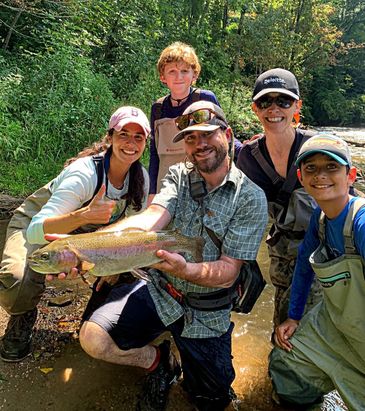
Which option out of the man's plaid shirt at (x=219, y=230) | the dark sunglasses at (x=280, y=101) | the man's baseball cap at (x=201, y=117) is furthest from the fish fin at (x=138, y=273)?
the dark sunglasses at (x=280, y=101)

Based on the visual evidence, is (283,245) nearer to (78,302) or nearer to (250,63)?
(78,302)

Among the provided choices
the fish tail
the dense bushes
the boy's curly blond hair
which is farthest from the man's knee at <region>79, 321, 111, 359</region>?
the dense bushes

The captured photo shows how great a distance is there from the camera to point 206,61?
61.8ft

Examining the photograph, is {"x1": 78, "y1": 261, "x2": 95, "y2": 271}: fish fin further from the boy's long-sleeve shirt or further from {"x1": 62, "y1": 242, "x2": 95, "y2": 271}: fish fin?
the boy's long-sleeve shirt

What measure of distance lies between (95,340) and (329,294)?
1638 mm

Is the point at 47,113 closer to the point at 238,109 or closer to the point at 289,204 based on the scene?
the point at 289,204

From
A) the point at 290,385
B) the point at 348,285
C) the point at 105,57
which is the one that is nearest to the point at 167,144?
the point at 348,285

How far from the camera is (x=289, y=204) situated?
3.28m

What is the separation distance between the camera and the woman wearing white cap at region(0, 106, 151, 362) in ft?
9.65

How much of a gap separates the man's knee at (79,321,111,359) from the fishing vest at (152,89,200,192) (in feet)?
6.55

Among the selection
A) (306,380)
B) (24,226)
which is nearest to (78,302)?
(24,226)

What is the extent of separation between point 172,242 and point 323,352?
131cm

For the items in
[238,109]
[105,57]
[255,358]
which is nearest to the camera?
[255,358]

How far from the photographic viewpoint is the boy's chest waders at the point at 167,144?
4.24 metres
